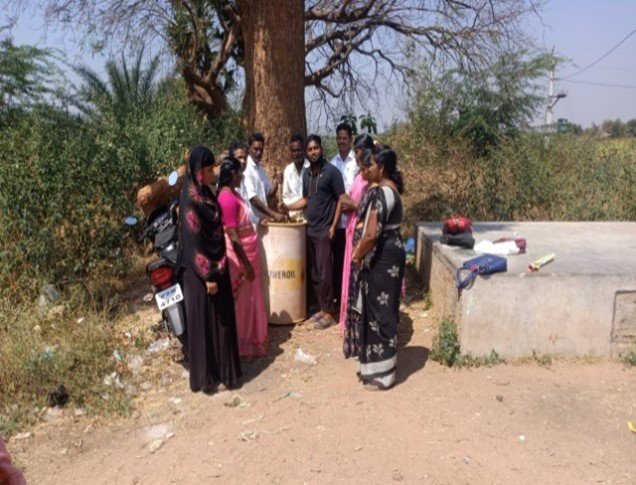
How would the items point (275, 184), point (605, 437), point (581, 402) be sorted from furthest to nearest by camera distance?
1. point (275, 184)
2. point (581, 402)
3. point (605, 437)

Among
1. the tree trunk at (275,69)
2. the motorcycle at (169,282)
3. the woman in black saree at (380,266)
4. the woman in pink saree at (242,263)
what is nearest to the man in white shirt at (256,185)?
the woman in pink saree at (242,263)

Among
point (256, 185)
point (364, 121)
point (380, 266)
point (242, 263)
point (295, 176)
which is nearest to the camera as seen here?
point (380, 266)

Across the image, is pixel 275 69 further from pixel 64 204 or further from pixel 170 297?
pixel 170 297

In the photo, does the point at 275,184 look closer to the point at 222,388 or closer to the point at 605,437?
the point at 222,388

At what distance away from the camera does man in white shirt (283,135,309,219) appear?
5.79m

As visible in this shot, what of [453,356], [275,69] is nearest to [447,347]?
[453,356]

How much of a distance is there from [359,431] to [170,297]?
1.74 m

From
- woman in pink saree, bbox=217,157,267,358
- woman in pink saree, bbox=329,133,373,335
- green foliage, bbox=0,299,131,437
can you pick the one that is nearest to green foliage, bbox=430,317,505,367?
woman in pink saree, bbox=329,133,373,335

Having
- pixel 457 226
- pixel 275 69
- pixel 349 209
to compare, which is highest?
pixel 275 69

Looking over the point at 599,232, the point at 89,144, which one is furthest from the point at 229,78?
the point at 599,232

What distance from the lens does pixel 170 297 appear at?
4625mm

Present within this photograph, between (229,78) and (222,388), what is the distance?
912 cm

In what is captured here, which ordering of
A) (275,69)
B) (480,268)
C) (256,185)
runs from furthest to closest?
(275,69) → (256,185) → (480,268)

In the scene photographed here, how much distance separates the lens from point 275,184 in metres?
6.41
